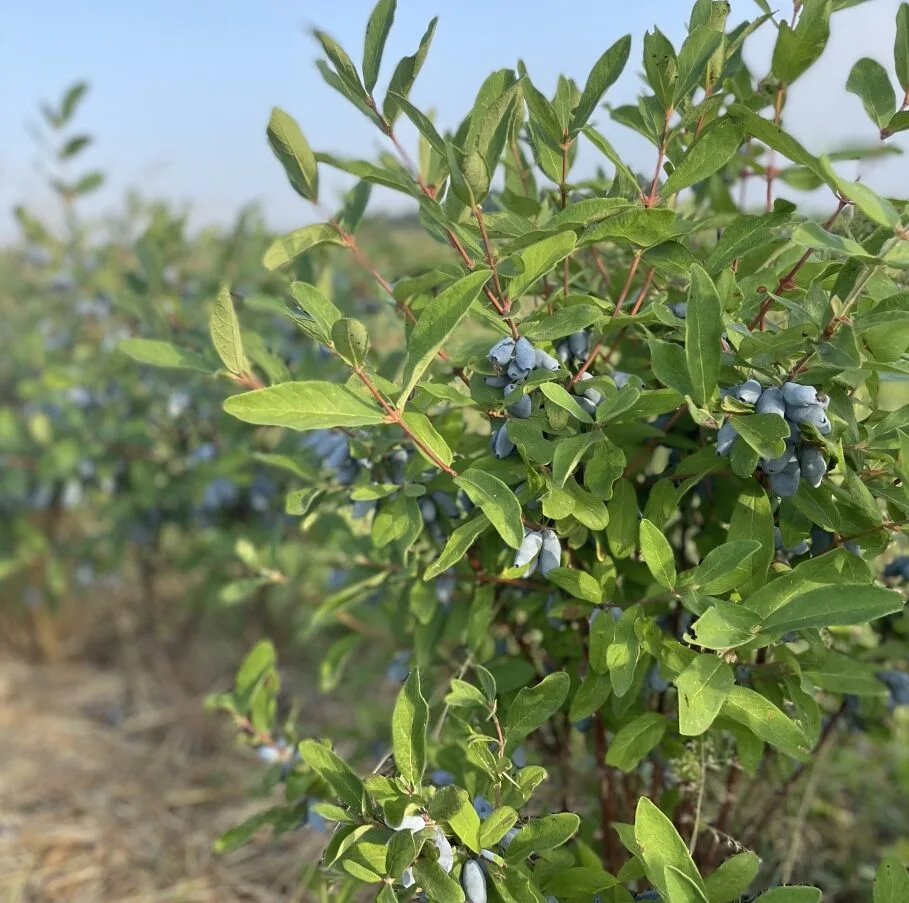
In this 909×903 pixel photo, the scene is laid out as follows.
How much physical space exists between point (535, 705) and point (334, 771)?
19 centimetres

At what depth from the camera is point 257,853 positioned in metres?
1.92

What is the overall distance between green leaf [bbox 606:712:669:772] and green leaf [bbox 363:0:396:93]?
2.22ft

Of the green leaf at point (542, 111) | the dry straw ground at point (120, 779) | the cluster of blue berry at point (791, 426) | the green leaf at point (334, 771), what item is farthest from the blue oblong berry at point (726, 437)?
the dry straw ground at point (120, 779)

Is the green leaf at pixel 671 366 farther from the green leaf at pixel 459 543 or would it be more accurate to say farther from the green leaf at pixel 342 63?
the green leaf at pixel 342 63

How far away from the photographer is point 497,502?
29.1 inches

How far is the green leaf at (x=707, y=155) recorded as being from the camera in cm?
75

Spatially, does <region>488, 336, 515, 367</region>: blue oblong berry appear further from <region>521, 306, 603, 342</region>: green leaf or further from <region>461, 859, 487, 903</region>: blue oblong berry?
<region>461, 859, 487, 903</region>: blue oblong berry

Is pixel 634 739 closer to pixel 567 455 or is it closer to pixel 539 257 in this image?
pixel 567 455

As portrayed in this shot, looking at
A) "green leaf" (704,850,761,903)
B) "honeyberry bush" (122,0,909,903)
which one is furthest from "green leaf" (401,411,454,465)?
"green leaf" (704,850,761,903)

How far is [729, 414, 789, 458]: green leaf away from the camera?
671 millimetres

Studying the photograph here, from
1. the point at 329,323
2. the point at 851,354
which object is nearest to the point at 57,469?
the point at 329,323

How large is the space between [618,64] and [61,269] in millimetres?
2391

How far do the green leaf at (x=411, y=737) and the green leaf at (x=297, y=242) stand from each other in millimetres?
439

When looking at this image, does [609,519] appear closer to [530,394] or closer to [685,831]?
[530,394]
